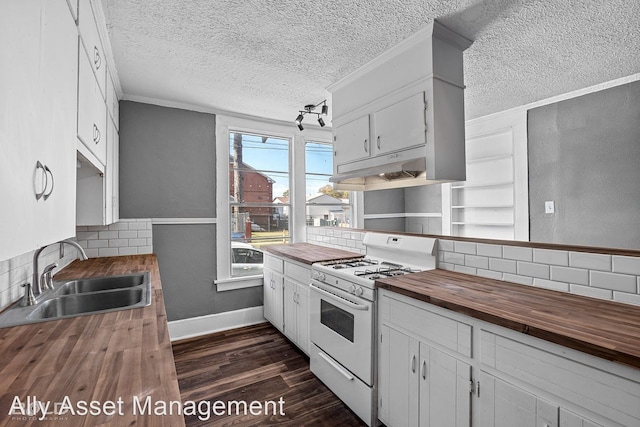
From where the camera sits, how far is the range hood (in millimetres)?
1942

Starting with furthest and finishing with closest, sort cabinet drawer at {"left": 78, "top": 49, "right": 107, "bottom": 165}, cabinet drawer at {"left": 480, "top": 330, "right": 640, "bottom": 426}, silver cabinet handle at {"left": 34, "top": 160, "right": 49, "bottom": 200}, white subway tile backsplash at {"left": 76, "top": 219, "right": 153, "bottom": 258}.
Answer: white subway tile backsplash at {"left": 76, "top": 219, "right": 153, "bottom": 258} → cabinet drawer at {"left": 78, "top": 49, "right": 107, "bottom": 165} → cabinet drawer at {"left": 480, "top": 330, "right": 640, "bottom": 426} → silver cabinet handle at {"left": 34, "top": 160, "right": 49, "bottom": 200}

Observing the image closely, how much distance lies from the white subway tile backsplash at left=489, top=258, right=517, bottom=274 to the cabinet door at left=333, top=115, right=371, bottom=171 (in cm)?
120

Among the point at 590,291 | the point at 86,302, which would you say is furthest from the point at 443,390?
the point at 86,302

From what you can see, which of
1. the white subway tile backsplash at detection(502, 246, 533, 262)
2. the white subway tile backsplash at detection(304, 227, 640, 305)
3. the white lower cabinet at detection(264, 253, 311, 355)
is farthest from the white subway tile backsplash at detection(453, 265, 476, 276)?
the white lower cabinet at detection(264, 253, 311, 355)

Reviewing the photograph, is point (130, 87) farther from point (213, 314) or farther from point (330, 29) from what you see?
point (213, 314)

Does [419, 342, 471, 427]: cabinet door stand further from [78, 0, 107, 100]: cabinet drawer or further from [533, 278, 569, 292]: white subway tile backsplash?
[78, 0, 107, 100]: cabinet drawer

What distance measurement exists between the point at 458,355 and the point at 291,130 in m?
3.24

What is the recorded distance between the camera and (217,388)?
2.33 meters

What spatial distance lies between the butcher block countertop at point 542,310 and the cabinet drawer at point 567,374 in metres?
0.06

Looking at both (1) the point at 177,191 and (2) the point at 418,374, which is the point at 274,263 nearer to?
(1) the point at 177,191

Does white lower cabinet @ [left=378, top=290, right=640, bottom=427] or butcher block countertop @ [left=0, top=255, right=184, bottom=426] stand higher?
butcher block countertop @ [left=0, top=255, right=184, bottom=426]

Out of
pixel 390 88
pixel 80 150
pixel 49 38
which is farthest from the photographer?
pixel 390 88

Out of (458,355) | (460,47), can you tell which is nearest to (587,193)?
(460,47)

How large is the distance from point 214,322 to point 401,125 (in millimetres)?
2864
